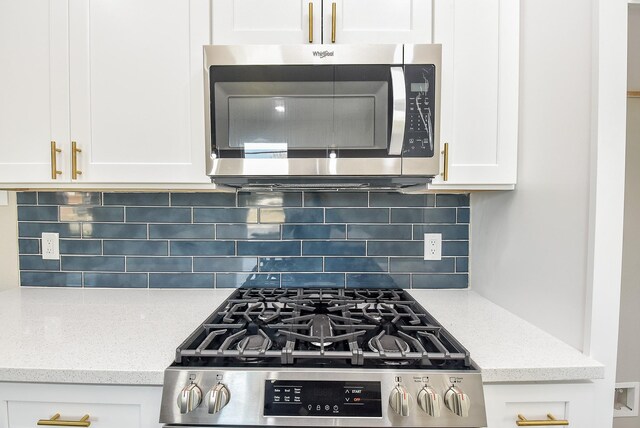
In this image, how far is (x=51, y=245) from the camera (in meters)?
1.51

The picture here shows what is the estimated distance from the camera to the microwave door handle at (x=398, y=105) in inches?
41.5

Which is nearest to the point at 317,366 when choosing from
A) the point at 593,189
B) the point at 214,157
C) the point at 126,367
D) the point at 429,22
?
the point at 126,367

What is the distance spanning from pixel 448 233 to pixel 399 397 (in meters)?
0.89

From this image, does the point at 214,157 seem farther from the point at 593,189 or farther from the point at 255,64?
the point at 593,189

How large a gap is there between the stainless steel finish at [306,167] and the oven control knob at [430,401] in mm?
611

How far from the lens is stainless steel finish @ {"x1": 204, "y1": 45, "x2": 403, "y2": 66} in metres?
1.06

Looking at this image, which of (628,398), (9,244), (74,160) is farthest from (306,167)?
(628,398)

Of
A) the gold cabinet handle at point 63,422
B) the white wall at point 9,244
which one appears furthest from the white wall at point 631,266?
the white wall at point 9,244

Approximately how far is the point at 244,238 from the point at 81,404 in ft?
2.59

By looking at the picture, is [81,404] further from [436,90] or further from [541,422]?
[436,90]

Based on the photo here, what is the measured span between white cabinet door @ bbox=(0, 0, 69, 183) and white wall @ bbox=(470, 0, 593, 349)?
1.56 metres

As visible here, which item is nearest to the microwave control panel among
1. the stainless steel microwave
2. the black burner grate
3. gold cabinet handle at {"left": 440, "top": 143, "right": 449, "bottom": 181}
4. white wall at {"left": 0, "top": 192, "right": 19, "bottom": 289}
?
the stainless steel microwave

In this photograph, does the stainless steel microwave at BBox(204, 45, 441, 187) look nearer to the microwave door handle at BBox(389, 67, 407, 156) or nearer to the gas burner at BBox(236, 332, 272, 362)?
the microwave door handle at BBox(389, 67, 407, 156)

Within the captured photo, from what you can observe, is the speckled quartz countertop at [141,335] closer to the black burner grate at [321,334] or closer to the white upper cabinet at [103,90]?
the black burner grate at [321,334]
